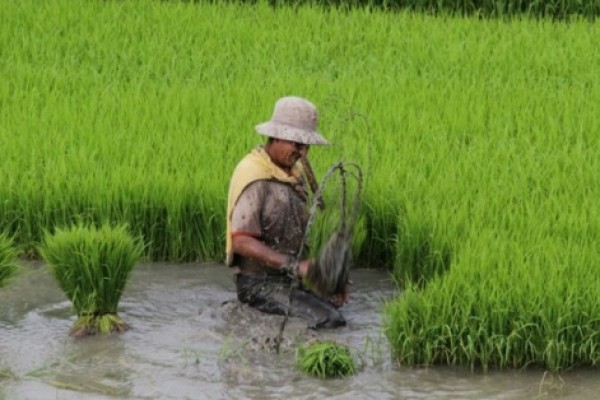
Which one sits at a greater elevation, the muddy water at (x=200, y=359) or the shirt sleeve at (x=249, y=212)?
the shirt sleeve at (x=249, y=212)

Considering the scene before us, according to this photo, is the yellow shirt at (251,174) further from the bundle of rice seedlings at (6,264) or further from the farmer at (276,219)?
the bundle of rice seedlings at (6,264)

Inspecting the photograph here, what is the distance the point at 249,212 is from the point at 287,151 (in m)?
0.29

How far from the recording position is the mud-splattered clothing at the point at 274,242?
20.1 ft

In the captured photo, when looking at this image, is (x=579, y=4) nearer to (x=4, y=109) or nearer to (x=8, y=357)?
(x=4, y=109)

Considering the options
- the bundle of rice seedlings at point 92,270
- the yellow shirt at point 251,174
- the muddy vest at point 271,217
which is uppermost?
→ the yellow shirt at point 251,174

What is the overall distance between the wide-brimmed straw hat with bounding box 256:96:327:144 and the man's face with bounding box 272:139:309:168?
100 millimetres

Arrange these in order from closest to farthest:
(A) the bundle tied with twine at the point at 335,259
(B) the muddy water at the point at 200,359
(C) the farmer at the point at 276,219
Result: (B) the muddy water at the point at 200,359 < (A) the bundle tied with twine at the point at 335,259 < (C) the farmer at the point at 276,219

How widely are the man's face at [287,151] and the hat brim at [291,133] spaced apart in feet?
0.33

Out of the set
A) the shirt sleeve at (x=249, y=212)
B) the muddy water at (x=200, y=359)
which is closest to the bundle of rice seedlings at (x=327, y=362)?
the muddy water at (x=200, y=359)

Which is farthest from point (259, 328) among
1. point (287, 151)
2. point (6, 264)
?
point (6, 264)

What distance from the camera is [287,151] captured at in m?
6.10

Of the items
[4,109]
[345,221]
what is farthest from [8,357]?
[4,109]

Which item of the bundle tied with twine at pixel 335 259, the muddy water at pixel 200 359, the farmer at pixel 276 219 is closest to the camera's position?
the muddy water at pixel 200 359

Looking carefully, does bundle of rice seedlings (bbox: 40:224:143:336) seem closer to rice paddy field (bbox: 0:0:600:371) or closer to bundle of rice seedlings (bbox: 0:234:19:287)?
bundle of rice seedlings (bbox: 0:234:19:287)
